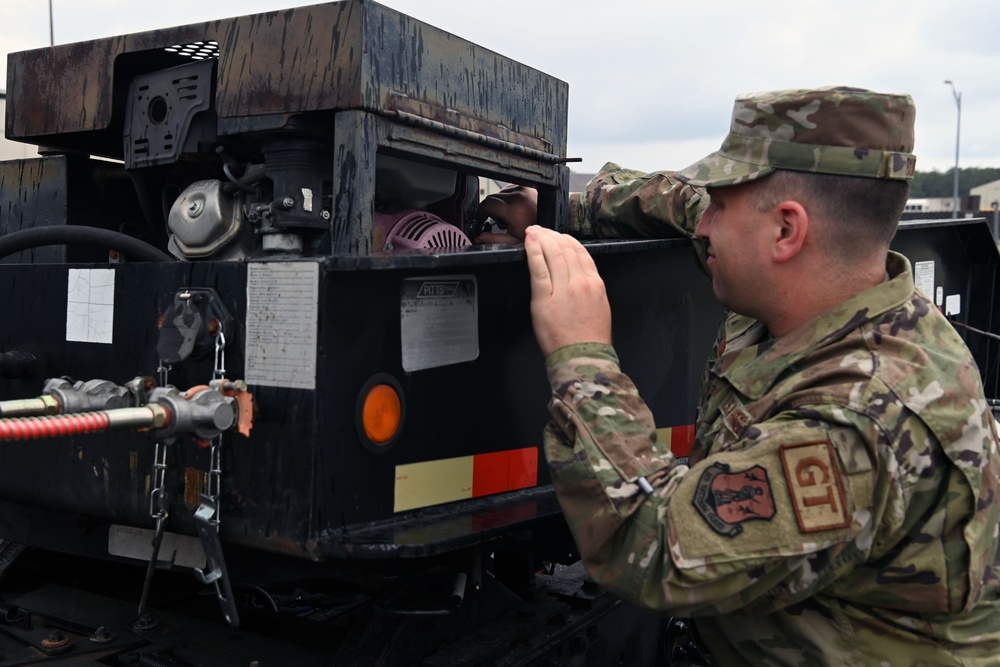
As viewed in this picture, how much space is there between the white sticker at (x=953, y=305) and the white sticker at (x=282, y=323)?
298 cm

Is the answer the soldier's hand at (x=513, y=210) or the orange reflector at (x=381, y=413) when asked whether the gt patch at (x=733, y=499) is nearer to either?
the orange reflector at (x=381, y=413)

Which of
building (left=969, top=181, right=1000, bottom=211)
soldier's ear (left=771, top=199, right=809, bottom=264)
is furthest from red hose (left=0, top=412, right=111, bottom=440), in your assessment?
building (left=969, top=181, right=1000, bottom=211)

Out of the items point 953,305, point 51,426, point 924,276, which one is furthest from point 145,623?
point 953,305

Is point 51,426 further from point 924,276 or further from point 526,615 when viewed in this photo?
point 924,276

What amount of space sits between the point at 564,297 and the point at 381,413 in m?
0.40

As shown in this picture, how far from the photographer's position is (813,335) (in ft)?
5.82

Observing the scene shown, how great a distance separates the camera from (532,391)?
2023mm

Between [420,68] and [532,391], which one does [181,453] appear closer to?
[532,391]

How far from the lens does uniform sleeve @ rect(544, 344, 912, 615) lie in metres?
1.50

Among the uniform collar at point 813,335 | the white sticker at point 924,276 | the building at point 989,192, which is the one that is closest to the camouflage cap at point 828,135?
the uniform collar at point 813,335

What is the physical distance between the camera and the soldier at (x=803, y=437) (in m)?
1.52

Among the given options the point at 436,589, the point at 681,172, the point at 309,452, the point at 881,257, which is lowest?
the point at 436,589

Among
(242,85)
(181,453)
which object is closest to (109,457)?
(181,453)

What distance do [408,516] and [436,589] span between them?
0.26 meters
